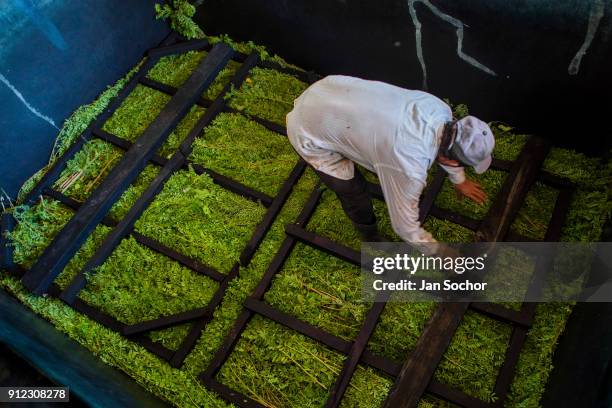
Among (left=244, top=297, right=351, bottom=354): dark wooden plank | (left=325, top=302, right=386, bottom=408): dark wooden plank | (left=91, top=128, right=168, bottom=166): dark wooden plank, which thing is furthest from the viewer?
(left=91, top=128, right=168, bottom=166): dark wooden plank

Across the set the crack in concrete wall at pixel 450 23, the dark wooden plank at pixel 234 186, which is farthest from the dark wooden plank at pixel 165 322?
the crack in concrete wall at pixel 450 23

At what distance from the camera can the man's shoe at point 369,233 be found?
373cm

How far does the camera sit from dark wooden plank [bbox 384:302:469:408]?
330 cm

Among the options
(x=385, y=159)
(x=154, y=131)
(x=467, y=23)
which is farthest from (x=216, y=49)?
(x=385, y=159)

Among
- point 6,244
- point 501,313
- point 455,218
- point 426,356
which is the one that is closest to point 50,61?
point 6,244

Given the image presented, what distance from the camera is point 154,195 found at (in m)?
4.54

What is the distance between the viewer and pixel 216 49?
203 inches

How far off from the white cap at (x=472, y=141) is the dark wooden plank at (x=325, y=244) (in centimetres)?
142

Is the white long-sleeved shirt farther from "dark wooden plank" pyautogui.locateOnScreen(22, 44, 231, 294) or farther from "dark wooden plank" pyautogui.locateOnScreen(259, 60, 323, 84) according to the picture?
"dark wooden plank" pyautogui.locateOnScreen(22, 44, 231, 294)

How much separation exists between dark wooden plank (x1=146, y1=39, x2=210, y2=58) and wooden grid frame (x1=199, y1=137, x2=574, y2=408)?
2.32m

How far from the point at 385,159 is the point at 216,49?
3072 mm

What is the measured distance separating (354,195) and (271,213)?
1009 mm

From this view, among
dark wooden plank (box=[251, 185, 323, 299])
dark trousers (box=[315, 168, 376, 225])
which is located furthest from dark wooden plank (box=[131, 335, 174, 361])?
dark trousers (box=[315, 168, 376, 225])

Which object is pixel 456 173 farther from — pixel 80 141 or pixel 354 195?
pixel 80 141
